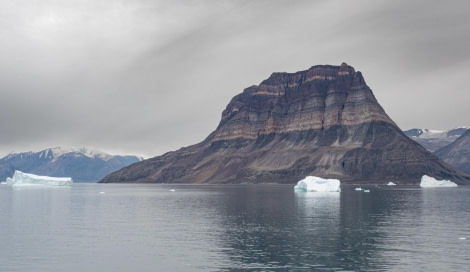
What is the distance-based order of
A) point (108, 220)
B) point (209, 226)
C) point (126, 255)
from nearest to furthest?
point (126, 255), point (209, 226), point (108, 220)

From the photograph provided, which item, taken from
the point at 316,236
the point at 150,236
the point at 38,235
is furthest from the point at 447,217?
the point at 38,235

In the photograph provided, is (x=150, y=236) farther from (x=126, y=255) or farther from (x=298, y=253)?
(x=298, y=253)

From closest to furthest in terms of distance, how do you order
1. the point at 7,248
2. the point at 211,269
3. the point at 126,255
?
1. the point at 211,269
2. the point at 126,255
3. the point at 7,248

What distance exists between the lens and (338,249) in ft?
195

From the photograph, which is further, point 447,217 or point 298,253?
point 447,217

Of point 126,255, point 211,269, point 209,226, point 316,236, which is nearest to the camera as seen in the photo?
point 211,269

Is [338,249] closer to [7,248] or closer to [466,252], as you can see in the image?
[466,252]

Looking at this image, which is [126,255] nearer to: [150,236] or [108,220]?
[150,236]

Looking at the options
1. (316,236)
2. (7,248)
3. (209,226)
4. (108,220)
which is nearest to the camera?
(7,248)

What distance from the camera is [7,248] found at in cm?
6166

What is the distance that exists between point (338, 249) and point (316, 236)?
11429 millimetres

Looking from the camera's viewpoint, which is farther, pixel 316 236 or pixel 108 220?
pixel 108 220

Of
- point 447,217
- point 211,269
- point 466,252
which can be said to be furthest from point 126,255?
point 447,217

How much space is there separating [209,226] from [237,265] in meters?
35.1
